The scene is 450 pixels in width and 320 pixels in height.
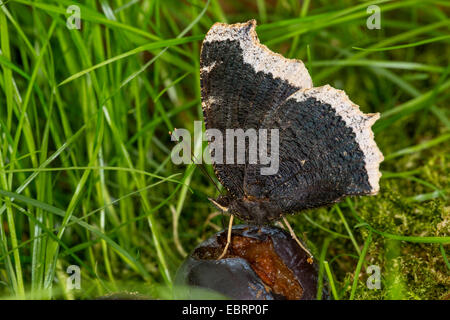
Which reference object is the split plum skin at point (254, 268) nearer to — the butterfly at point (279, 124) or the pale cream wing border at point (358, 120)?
the butterfly at point (279, 124)

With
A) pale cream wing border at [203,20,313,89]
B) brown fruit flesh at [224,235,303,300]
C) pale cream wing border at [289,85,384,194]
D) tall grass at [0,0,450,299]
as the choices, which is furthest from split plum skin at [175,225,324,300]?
pale cream wing border at [203,20,313,89]

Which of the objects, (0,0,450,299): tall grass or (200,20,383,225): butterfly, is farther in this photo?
(0,0,450,299): tall grass

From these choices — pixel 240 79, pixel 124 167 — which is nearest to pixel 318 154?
pixel 240 79

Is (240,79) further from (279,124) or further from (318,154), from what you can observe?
(318,154)

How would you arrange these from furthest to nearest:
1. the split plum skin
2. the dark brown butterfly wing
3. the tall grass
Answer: the tall grass
the dark brown butterfly wing
the split plum skin

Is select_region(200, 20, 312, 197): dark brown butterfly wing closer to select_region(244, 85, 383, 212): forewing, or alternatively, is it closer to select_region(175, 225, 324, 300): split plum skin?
select_region(244, 85, 383, 212): forewing

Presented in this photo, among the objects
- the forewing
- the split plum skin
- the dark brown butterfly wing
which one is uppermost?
the dark brown butterfly wing
